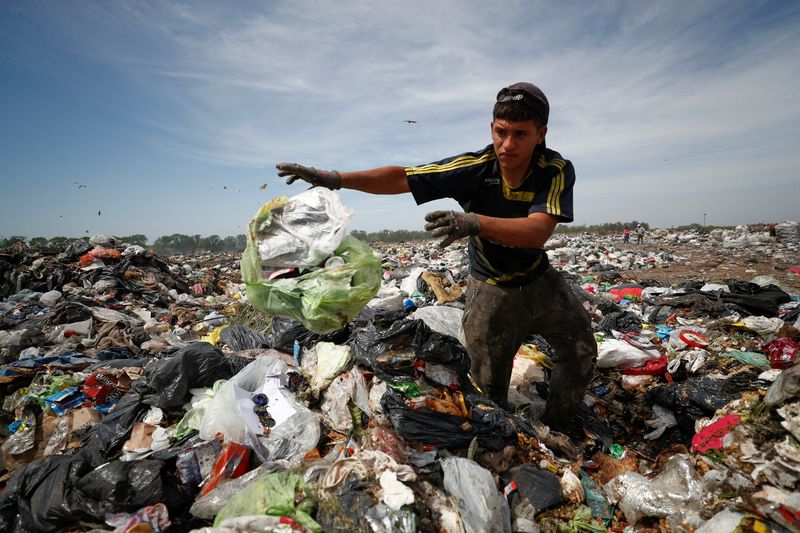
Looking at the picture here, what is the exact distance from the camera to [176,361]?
2.51 meters

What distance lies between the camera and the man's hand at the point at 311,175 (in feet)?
6.00

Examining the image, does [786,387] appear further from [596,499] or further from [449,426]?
[449,426]

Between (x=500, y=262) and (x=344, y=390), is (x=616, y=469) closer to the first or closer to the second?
(x=500, y=262)

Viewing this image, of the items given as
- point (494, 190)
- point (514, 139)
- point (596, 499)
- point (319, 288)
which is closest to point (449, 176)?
point (494, 190)

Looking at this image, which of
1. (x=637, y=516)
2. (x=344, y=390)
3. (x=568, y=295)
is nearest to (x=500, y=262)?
(x=568, y=295)

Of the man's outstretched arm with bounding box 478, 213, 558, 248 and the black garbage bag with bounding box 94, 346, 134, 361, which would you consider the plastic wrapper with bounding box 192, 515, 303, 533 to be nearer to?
the man's outstretched arm with bounding box 478, 213, 558, 248

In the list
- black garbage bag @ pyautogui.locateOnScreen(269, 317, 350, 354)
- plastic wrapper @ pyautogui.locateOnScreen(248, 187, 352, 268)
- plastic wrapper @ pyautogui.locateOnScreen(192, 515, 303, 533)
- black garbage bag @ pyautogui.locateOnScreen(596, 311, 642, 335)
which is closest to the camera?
plastic wrapper @ pyautogui.locateOnScreen(192, 515, 303, 533)

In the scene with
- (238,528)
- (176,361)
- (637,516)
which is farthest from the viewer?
(176,361)

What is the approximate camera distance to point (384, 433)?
1.91m

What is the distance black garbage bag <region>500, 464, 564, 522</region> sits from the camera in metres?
1.81

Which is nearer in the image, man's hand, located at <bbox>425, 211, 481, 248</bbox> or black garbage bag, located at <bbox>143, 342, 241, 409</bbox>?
man's hand, located at <bbox>425, 211, 481, 248</bbox>

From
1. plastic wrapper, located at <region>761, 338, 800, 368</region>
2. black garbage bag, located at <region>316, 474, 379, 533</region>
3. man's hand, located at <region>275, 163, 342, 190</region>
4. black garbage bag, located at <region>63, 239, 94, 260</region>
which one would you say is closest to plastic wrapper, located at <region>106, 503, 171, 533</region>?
black garbage bag, located at <region>316, 474, 379, 533</region>

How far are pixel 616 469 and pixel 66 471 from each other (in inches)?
120

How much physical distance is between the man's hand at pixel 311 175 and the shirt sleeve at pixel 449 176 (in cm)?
44
